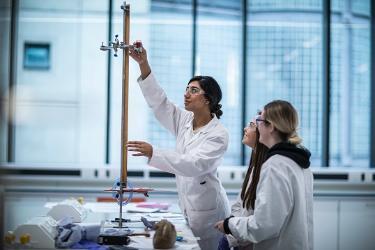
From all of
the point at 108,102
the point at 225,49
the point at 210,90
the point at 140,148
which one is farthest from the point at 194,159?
the point at 225,49

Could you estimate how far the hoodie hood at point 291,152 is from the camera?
1.87 metres

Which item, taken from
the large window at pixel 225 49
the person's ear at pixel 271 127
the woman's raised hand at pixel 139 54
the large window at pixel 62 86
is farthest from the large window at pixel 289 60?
the person's ear at pixel 271 127

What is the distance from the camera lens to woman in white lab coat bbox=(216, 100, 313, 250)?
1793mm

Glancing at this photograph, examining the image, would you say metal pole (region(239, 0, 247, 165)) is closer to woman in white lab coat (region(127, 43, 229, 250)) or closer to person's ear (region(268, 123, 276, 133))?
woman in white lab coat (region(127, 43, 229, 250))

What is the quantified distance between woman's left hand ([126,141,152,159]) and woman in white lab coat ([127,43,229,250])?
1cm

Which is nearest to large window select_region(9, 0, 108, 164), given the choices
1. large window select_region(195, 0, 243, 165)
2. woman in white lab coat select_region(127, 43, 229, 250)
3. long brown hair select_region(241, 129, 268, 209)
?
large window select_region(195, 0, 243, 165)

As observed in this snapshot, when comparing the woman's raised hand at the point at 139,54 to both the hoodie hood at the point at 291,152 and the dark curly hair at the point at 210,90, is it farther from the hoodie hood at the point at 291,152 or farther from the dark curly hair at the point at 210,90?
the hoodie hood at the point at 291,152

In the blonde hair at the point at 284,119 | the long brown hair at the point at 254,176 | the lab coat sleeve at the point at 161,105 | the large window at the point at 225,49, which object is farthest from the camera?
the large window at the point at 225,49

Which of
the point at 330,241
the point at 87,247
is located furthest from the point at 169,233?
the point at 330,241

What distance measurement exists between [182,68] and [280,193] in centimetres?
328

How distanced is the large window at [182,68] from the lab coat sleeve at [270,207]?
308cm

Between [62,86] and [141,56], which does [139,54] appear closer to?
[141,56]

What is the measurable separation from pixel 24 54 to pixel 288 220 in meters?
3.78

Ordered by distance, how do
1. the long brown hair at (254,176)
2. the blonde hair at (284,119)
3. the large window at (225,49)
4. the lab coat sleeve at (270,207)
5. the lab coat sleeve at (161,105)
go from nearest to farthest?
the lab coat sleeve at (270,207) < the blonde hair at (284,119) < the long brown hair at (254,176) < the lab coat sleeve at (161,105) < the large window at (225,49)
